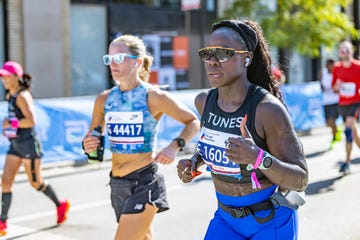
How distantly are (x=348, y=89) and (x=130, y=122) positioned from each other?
6396 mm

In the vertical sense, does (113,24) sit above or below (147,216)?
above

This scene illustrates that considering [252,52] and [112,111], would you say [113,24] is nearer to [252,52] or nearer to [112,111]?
[112,111]

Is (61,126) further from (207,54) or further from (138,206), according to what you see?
(207,54)

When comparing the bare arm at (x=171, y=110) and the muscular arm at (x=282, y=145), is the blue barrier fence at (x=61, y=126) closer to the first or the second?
the bare arm at (x=171, y=110)

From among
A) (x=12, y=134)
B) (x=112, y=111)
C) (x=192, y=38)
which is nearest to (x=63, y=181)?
(x=12, y=134)

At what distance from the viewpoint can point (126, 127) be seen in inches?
181

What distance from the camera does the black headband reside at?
3355 millimetres

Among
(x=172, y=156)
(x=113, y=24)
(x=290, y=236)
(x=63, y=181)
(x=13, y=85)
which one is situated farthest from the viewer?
(x=113, y=24)

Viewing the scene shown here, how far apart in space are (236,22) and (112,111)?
1591 mm

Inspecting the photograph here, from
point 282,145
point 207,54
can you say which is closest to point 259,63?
point 207,54

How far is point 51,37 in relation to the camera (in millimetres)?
17438

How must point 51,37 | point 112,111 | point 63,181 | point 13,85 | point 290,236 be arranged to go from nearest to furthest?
point 290,236 < point 112,111 < point 13,85 < point 63,181 < point 51,37

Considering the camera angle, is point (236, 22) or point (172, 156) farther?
point (172, 156)

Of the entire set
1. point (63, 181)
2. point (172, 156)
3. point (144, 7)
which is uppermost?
point (144, 7)
